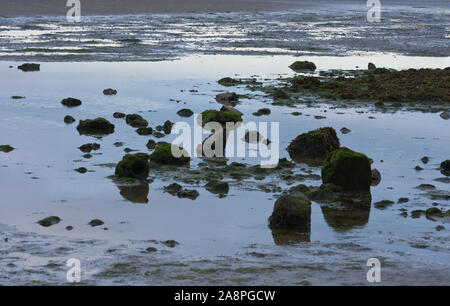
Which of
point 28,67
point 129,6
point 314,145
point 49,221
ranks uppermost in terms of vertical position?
point 129,6

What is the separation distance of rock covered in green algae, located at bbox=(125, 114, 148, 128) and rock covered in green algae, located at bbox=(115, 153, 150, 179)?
5.44m

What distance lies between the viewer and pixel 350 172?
16.5 m

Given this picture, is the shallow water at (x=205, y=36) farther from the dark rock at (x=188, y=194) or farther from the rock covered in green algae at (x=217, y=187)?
the dark rock at (x=188, y=194)

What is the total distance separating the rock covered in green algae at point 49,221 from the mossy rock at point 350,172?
5946mm

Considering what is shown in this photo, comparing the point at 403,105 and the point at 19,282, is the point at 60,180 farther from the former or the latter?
the point at 403,105

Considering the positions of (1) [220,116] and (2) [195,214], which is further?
(1) [220,116]

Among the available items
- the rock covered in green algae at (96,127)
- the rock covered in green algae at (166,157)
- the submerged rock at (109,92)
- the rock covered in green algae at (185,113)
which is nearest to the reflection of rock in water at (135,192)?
the rock covered in green algae at (166,157)

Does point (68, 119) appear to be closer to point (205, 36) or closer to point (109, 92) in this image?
point (109, 92)

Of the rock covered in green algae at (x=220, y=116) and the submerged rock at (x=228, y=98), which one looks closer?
the rock covered in green algae at (x=220, y=116)

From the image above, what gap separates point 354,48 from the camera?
153 ft

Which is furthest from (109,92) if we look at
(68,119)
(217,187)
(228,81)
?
(217,187)

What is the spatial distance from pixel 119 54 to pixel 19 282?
30551 millimetres

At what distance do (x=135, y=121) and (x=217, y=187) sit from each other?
22.7 feet

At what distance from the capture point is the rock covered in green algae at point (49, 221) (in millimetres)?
13758
